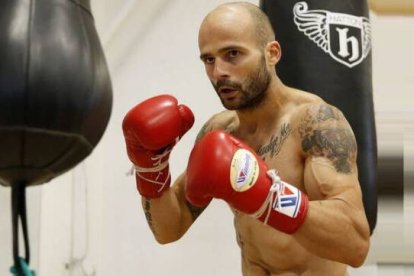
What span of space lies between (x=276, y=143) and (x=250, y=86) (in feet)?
0.50

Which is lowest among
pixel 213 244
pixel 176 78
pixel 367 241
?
pixel 213 244

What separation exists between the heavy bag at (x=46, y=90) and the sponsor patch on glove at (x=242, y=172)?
470mm

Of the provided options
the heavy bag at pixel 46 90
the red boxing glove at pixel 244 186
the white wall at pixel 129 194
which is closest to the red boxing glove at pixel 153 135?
the red boxing glove at pixel 244 186

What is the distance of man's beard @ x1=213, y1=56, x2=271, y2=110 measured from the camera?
1534mm

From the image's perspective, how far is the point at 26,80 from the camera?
2.50 ft

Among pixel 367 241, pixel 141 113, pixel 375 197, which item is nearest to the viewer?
pixel 367 241

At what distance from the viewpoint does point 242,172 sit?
4.18 feet

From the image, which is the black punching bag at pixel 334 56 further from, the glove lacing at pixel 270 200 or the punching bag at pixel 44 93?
the punching bag at pixel 44 93

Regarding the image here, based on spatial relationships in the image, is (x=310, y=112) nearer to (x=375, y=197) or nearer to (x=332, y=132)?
(x=332, y=132)

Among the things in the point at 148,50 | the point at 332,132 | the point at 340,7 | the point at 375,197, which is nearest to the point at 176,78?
the point at 148,50

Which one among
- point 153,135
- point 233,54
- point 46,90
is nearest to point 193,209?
point 153,135

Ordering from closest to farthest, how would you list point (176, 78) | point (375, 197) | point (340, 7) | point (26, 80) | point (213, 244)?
point (26, 80)
point (375, 197)
point (340, 7)
point (213, 244)
point (176, 78)

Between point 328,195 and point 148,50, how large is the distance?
5.84 ft

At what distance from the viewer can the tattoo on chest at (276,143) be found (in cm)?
157
